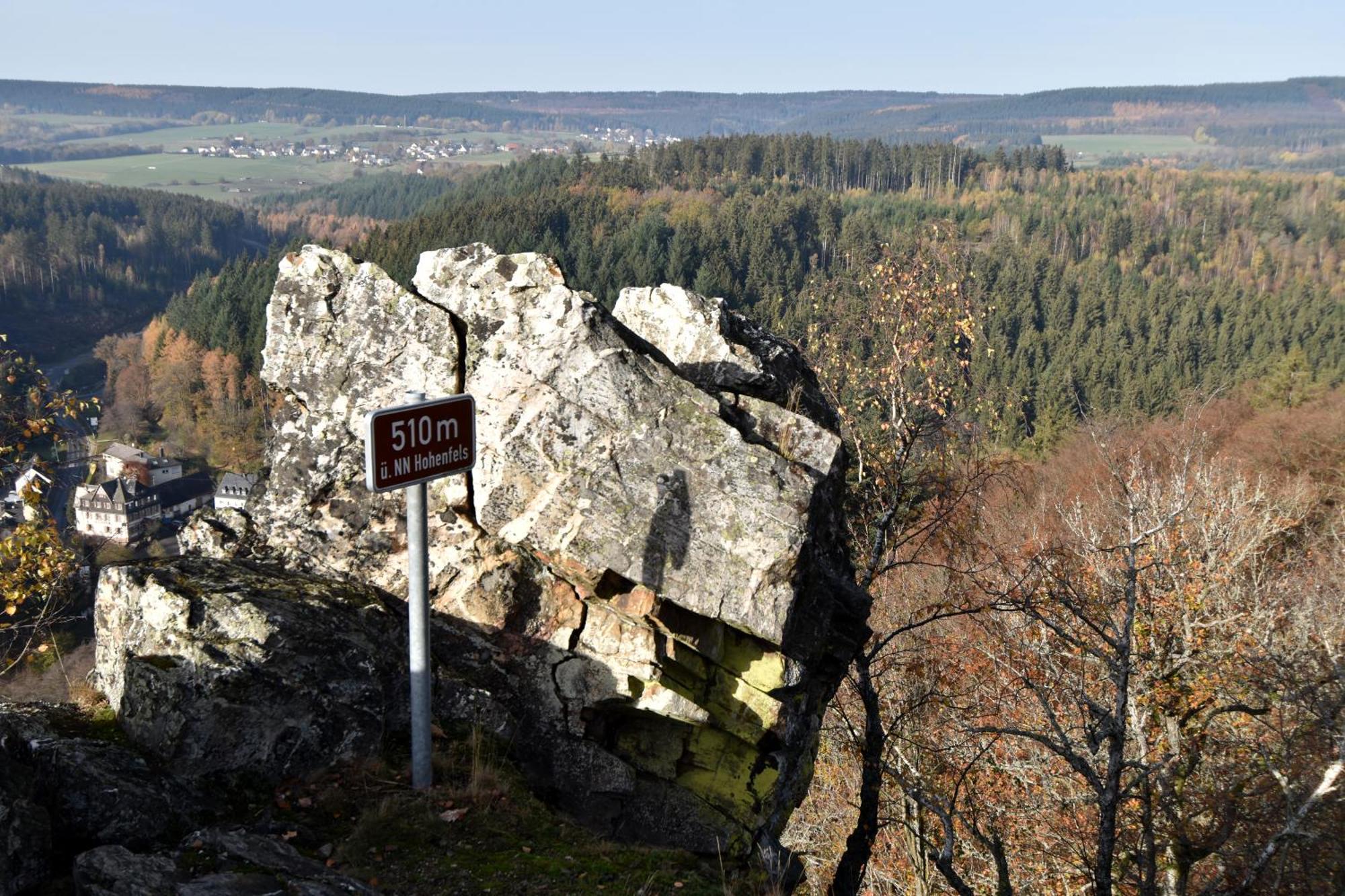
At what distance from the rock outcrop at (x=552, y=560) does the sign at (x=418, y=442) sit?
67.6 inches

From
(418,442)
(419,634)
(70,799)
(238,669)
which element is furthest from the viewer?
(419,634)

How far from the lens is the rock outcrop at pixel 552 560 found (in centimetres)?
799

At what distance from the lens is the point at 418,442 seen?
6.70 m

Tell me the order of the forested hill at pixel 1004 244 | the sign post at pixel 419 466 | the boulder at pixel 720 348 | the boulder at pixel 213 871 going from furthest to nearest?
the forested hill at pixel 1004 244 < the boulder at pixel 720 348 < the sign post at pixel 419 466 < the boulder at pixel 213 871

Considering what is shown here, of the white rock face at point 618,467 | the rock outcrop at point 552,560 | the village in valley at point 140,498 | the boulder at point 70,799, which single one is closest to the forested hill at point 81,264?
the village in valley at point 140,498

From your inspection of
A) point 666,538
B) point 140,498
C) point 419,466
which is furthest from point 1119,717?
point 140,498

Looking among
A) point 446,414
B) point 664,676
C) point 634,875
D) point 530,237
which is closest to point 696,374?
point 664,676

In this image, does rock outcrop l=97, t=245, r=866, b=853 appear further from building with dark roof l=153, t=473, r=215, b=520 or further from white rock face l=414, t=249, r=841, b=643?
building with dark roof l=153, t=473, r=215, b=520

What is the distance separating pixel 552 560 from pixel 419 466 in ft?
7.33

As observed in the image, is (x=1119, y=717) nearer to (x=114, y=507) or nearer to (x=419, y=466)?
(x=419, y=466)

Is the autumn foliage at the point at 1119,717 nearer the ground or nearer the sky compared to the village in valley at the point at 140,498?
nearer the sky

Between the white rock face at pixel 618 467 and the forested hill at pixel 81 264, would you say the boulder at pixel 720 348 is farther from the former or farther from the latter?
the forested hill at pixel 81 264

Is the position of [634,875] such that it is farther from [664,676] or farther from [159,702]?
[159,702]

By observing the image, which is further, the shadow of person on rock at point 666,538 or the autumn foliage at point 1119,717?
the autumn foliage at point 1119,717
